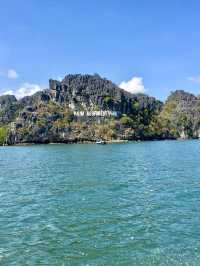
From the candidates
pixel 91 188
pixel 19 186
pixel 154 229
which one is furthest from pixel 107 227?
pixel 19 186

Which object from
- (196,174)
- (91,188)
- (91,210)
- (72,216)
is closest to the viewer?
(72,216)

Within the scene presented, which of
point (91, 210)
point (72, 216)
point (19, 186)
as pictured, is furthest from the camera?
point (19, 186)

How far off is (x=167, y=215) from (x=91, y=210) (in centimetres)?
830

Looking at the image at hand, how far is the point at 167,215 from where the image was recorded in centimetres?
3947

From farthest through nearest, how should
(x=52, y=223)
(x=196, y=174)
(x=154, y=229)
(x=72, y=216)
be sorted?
1. (x=196, y=174)
2. (x=72, y=216)
3. (x=52, y=223)
4. (x=154, y=229)

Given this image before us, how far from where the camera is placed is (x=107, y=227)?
117 ft

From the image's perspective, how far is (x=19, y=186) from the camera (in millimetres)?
63062

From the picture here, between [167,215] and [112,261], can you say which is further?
[167,215]

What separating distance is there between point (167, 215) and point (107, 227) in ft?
23.4

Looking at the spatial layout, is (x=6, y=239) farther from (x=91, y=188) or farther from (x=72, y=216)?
(x=91, y=188)

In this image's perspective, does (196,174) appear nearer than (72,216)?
No

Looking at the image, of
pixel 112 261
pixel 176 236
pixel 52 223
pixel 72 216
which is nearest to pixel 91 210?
pixel 72 216

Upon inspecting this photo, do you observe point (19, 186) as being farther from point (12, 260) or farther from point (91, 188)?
point (12, 260)

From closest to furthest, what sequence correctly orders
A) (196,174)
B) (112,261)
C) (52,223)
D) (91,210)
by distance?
1. (112,261)
2. (52,223)
3. (91,210)
4. (196,174)
